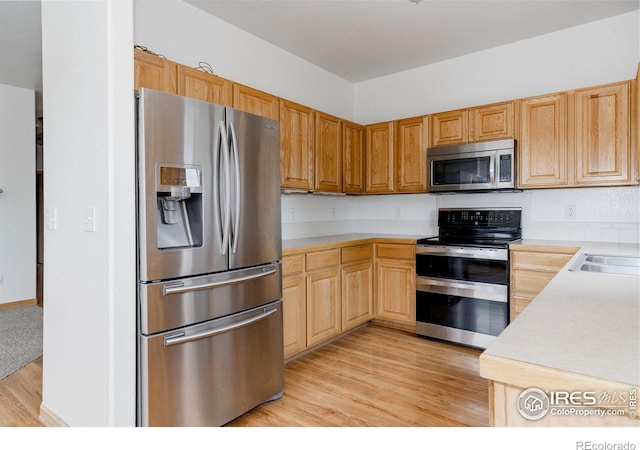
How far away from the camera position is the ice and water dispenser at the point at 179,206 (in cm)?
180

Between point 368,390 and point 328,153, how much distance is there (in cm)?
209

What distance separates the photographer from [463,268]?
322 centimetres

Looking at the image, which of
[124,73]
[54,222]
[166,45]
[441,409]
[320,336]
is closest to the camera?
[124,73]

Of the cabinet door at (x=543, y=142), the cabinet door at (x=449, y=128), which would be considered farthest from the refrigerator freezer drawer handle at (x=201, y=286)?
the cabinet door at (x=543, y=142)

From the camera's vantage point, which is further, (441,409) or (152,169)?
(441,409)

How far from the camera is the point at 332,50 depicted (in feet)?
12.1

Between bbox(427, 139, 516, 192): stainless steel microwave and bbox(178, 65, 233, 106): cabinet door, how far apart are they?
193 cm

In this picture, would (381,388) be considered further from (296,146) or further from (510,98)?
(510,98)

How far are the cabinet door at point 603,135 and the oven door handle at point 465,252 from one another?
81cm

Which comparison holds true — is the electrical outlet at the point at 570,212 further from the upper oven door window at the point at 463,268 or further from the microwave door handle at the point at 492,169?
the upper oven door window at the point at 463,268

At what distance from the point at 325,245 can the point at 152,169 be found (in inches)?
65.3

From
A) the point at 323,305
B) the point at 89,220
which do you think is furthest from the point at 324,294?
the point at 89,220
